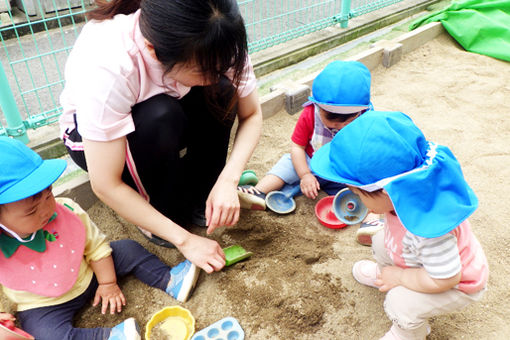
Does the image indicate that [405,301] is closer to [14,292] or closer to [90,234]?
[90,234]

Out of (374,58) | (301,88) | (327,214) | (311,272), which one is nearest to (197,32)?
(311,272)

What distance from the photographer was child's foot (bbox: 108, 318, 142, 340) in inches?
51.9

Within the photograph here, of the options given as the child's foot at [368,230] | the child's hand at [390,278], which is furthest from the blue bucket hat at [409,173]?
the child's foot at [368,230]

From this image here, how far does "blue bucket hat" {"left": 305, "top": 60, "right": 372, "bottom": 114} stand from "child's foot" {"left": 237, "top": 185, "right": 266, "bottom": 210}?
0.48 m

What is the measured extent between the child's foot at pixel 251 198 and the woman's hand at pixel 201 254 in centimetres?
39

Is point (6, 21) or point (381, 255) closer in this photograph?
point (381, 255)

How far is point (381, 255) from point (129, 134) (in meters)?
0.93

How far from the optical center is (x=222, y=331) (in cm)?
135

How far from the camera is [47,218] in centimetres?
128

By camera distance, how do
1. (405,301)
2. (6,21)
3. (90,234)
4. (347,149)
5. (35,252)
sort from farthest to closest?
(6,21)
(90,234)
(35,252)
(405,301)
(347,149)

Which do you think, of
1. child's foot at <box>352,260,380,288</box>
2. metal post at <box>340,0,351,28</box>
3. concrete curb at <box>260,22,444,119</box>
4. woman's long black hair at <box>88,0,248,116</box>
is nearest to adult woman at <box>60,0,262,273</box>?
woman's long black hair at <box>88,0,248,116</box>

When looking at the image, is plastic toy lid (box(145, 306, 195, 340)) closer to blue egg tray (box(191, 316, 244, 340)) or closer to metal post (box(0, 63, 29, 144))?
blue egg tray (box(191, 316, 244, 340))

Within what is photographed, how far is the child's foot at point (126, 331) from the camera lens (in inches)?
51.9

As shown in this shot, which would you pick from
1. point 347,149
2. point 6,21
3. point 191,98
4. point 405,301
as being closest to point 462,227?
point 405,301
